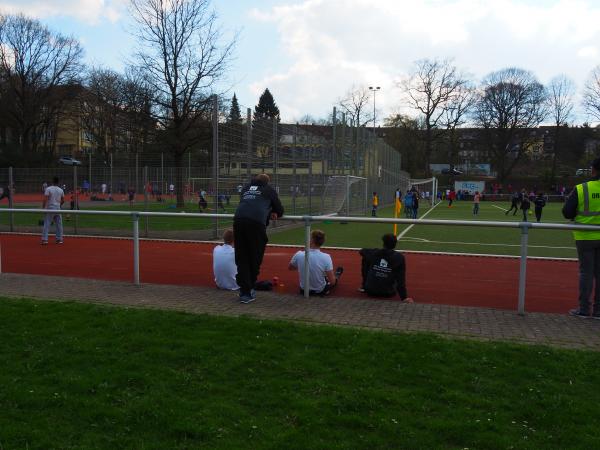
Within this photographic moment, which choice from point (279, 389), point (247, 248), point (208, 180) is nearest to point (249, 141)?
point (208, 180)

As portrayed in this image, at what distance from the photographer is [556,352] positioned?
197 inches

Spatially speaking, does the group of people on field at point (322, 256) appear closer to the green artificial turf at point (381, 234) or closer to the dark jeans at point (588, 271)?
the dark jeans at point (588, 271)

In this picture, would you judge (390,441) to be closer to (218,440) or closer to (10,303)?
(218,440)

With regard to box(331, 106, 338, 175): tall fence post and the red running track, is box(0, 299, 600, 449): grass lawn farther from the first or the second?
box(331, 106, 338, 175): tall fence post

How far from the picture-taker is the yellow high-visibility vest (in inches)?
259

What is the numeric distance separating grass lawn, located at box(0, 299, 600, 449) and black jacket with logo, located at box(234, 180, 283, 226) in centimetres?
162

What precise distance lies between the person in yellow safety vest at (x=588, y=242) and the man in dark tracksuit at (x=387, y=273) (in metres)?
2.21

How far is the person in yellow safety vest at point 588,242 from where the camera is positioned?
6551 millimetres

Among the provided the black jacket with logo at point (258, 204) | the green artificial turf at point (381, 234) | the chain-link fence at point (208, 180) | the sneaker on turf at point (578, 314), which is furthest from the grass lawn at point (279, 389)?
the chain-link fence at point (208, 180)

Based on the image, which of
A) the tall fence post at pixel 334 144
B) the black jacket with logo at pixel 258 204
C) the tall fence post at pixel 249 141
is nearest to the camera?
the black jacket with logo at pixel 258 204

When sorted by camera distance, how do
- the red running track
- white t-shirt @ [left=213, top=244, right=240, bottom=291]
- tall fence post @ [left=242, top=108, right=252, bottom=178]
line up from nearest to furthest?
white t-shirt @ [left=213, top=244, right=240, bottom=291] < the red running track < tall fence post @ [left=242, top=108, right=252, bottom=178]

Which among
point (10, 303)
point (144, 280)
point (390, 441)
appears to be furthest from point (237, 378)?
point (144, 280)

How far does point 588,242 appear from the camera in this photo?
653cm

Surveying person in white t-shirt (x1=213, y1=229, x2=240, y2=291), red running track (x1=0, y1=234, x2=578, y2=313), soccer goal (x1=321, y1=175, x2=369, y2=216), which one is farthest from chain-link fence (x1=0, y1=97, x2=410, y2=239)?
person in white t-shirt (x1=213, y1=229, x2=240, y2=291)
